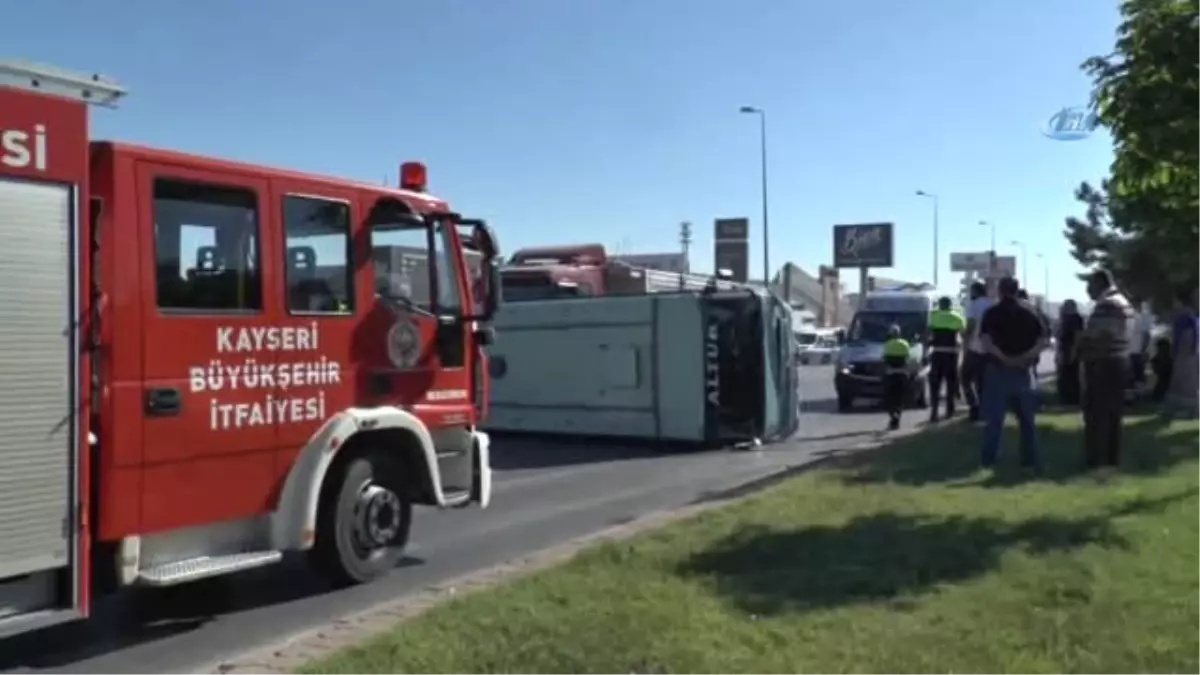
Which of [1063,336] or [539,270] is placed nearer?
[1063,336]

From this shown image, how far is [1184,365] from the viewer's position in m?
18.2

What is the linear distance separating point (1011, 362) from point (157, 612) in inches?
289

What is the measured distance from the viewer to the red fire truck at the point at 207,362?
19.9 feet

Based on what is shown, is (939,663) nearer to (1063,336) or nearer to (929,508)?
(929,508)

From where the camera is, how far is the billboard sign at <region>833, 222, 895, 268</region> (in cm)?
8888

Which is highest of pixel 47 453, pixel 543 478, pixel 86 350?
pixel 86 350

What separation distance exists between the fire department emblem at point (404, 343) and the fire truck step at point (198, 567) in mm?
1471

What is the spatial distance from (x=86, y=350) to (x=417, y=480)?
113 inches

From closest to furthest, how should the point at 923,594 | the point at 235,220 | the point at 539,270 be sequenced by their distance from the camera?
the point at 923,594 → the point at 235,220 → the point at 539,270

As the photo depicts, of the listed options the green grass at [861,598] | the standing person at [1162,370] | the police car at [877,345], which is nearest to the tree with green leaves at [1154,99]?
the green grass at [861,598]

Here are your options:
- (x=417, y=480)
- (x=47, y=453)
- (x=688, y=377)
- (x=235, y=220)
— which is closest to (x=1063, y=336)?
(x=688, y=377)

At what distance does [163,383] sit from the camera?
6.81 meters

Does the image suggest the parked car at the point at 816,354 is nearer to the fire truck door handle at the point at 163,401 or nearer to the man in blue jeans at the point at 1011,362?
the man in blue jeans at the point at 1011,362

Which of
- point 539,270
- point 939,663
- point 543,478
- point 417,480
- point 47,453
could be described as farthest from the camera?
point 539,270
